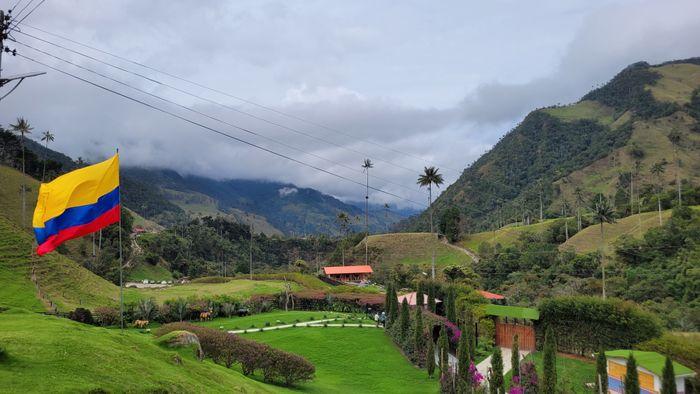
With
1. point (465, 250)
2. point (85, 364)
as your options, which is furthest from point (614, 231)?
point (85, 364)

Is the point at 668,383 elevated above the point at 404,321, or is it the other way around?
the point at 668,383

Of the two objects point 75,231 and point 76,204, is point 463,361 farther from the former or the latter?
point 76,204

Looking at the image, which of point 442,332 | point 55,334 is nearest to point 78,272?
point 442,332

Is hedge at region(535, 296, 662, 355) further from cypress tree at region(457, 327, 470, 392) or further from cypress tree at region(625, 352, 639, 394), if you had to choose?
cypress tree at region(625, 352, 639, 394)

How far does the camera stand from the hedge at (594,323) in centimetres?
3188

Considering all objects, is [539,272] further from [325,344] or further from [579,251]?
[325,344]

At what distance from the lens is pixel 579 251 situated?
80250 millimetres

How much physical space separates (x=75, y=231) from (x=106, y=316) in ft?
85.6

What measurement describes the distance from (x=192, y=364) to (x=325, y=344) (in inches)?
766

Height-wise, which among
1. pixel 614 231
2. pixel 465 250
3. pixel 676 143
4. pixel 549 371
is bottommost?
pixel 549 371

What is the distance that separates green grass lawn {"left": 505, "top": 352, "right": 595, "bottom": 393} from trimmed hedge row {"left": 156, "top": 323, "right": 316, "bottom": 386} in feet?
37.0

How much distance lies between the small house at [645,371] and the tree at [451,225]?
82.7 m

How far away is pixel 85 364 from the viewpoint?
1175cm

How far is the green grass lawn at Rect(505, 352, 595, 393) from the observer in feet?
83.9
